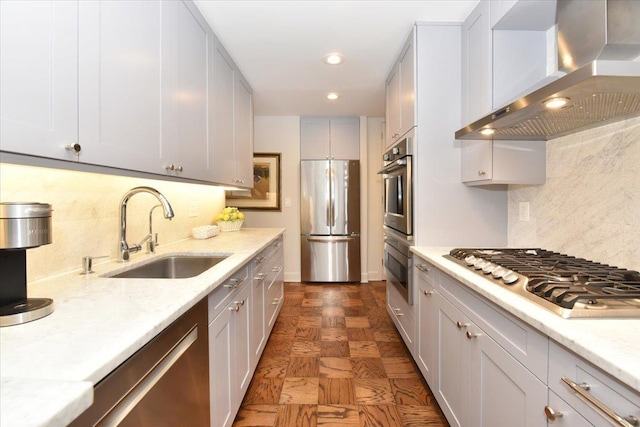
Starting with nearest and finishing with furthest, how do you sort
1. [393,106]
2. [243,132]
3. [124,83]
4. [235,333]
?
[124,83], [235,333], [393,106], [243,132]

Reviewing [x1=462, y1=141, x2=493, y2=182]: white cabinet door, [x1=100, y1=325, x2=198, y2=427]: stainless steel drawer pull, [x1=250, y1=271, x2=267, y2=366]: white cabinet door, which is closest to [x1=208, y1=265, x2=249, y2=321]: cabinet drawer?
[x1=100, y1=325, x2=198, y2=427]: stainless steel drawer pull

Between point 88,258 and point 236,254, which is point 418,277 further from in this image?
point 88,258

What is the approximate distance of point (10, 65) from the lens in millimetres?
788

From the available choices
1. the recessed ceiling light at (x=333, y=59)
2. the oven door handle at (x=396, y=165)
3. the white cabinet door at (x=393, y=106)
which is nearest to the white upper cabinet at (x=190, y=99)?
the recessed ceiling light at (x=333, y=59)

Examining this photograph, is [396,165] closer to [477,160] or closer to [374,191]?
[477,160]

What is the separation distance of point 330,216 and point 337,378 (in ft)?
8.64

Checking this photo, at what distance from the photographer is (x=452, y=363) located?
5.11ft

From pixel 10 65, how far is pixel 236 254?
49.9 inches

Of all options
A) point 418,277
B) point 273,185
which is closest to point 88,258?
point 418,277

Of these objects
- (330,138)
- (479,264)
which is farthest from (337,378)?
(330,138)

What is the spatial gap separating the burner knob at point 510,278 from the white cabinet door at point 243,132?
2.26m

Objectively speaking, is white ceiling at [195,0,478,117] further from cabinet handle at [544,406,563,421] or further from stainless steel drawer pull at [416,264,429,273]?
cabinet handle at [544,406,563,421]

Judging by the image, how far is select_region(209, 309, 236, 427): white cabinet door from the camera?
1322 mm

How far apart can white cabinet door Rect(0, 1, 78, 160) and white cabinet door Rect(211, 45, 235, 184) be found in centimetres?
128
